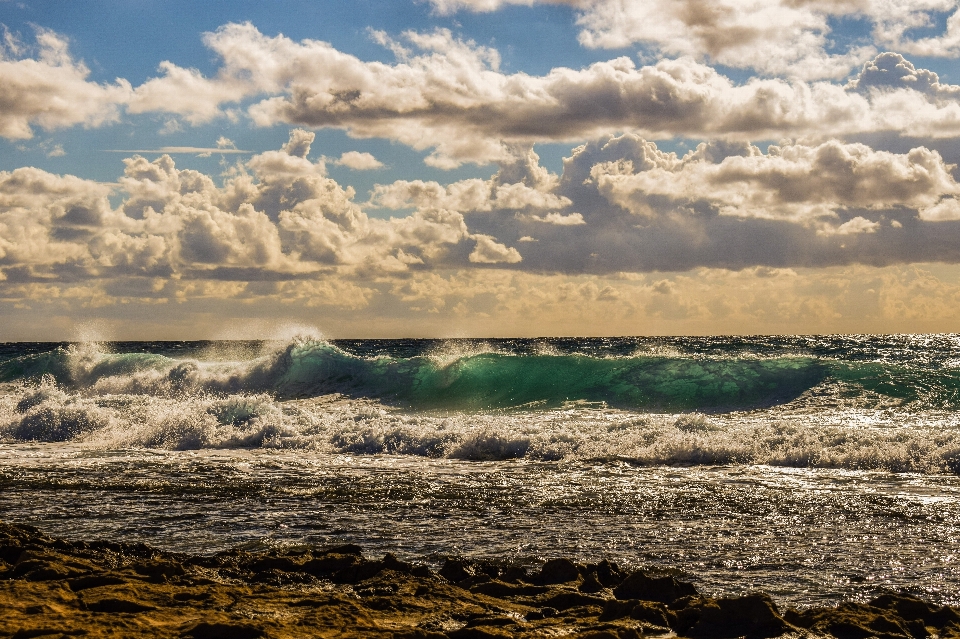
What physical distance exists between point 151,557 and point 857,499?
9.86 metres

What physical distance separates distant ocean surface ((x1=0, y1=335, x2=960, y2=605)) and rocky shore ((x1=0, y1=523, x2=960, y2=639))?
96 centimetres

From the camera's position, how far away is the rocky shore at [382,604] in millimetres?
6301

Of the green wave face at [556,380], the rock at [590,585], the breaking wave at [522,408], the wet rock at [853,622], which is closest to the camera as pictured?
the wet rock at [853,622]

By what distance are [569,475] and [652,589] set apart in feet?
24.0

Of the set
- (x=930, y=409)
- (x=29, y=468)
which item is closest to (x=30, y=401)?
(x=29, y=468)

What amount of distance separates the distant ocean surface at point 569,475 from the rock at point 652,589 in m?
0.52

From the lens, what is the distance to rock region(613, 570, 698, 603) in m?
7.54

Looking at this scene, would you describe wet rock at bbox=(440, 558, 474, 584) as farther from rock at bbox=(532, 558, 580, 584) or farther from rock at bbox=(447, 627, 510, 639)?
rock at bbox=(447, 627, 510, 639)

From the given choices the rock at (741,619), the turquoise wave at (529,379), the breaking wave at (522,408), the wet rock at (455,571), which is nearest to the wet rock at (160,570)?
the wet rock at (455,571)

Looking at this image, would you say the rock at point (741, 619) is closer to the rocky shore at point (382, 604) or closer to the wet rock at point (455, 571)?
the rocky shore at point (382, 604)

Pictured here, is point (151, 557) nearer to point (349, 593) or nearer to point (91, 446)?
point (349, 593)

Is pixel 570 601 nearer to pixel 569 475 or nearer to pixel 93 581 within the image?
pixel 93 581

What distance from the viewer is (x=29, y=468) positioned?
1564 cm

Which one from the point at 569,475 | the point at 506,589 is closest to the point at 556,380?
the point at 569,475
